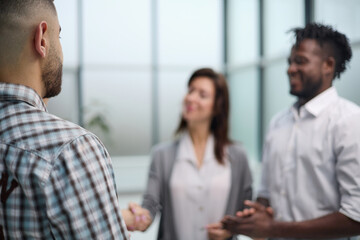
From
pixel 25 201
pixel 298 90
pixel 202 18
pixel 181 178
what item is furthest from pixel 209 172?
pixel 202 18

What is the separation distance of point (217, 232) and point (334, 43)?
86 centimetres

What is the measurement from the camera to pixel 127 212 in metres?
1.47

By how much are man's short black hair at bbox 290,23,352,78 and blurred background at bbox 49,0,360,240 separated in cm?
324

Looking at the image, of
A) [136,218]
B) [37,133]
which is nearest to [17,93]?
[37,133]

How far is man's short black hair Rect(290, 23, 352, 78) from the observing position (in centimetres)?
133

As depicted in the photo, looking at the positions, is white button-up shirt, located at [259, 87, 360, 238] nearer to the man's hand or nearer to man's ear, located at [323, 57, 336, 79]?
man's ear, located at [323, 57, 336, 79]

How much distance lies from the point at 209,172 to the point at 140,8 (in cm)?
391

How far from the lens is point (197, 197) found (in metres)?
1.68

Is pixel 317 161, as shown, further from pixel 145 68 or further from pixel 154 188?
pixel 145 68

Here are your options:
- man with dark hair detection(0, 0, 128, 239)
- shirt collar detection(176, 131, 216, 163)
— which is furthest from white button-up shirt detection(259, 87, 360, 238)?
man with dark hair detection(0, 0, 128, 239)

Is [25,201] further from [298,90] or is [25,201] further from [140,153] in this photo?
[140,153]

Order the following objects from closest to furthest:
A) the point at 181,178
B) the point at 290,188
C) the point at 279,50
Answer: the point at 290,188 < the point at 181,178 < the point at 279,50

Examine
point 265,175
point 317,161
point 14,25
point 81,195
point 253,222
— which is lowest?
point 253,222

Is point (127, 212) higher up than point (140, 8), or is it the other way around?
point (140, 8)
